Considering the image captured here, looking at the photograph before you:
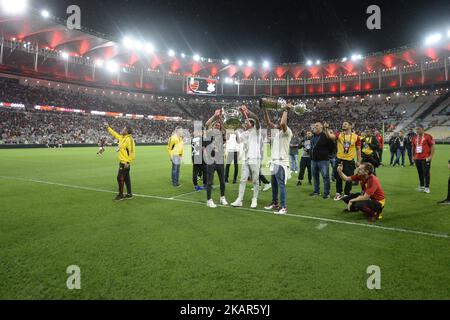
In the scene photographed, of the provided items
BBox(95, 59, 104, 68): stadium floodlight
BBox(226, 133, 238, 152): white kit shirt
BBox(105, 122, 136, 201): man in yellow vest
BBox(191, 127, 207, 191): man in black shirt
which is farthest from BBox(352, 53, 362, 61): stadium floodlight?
BBox(105, 122, 136, 201): man in yellow vest

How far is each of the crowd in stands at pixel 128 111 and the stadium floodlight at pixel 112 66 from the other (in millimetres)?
5796

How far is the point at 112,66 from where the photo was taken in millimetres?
60750

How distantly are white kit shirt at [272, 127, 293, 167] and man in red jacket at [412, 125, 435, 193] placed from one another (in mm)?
4932

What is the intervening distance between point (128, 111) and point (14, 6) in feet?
87.5

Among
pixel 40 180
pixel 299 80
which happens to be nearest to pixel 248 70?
pixel 299 80

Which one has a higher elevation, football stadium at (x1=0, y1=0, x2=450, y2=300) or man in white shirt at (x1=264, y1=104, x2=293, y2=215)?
man in white shirt at (x1=264, y1=104, x2=293, y2=215)

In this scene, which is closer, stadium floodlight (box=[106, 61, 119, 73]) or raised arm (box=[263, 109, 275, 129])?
raised arm (box=[263, 109, 275, 129])

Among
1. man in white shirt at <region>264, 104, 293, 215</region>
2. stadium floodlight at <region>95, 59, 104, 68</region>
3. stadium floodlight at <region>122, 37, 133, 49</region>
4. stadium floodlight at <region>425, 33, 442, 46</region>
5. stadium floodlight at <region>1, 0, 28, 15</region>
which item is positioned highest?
stadium floodlight at <region>122, 37, 133, 49</region>

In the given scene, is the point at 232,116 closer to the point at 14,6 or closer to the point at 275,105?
the point at 275,105

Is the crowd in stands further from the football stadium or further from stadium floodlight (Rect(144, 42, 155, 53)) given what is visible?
the football stadium

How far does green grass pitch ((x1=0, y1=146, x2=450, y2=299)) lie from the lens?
10.2 feet

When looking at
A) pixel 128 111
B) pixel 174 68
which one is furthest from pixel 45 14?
pixel 174 68

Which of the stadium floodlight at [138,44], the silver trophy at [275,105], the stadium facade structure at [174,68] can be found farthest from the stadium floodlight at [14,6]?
the silver trophy at [275,105]
